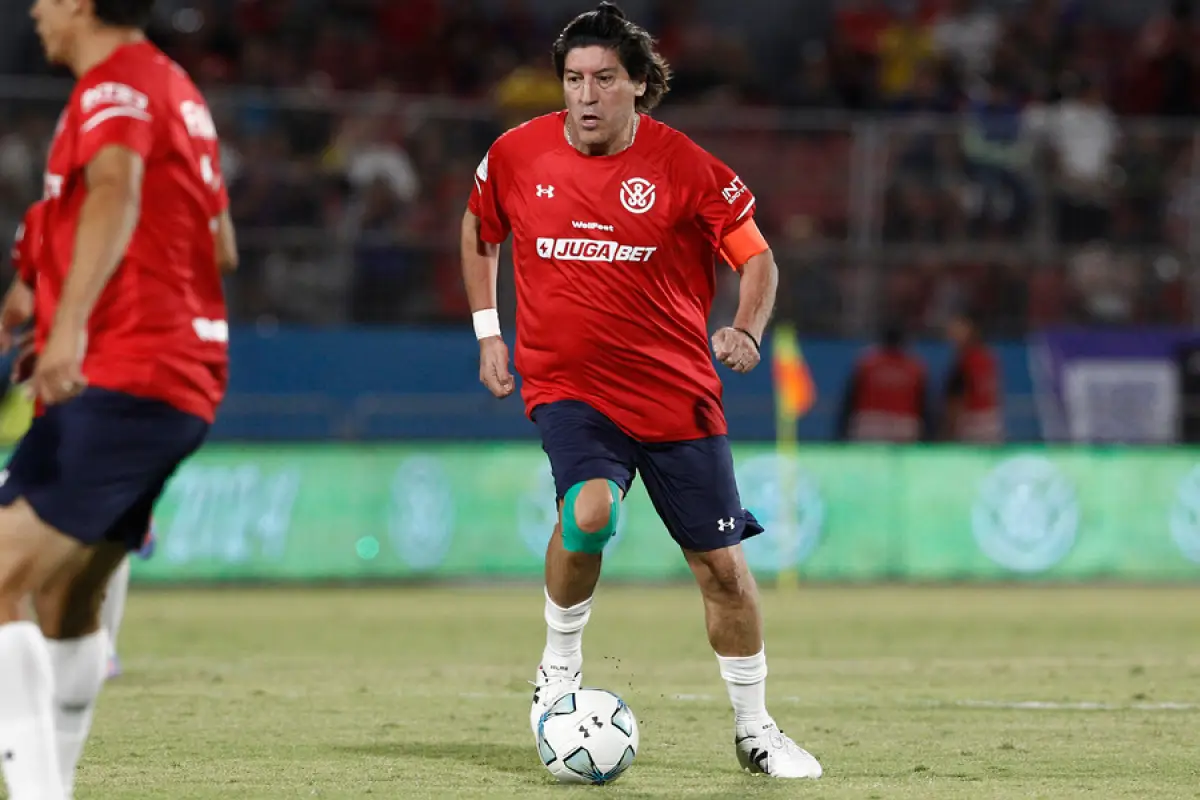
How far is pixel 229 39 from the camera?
840 inches

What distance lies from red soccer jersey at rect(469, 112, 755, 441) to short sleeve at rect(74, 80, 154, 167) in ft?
7.19

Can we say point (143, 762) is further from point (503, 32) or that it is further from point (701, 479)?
point (503, 32)

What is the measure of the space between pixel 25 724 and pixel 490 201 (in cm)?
308

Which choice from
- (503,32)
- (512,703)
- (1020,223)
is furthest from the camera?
(503,32)

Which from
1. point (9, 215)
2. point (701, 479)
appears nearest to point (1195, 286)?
point (9, 215)

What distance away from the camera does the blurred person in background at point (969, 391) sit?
19344 millimetres

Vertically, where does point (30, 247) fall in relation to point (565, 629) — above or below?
above

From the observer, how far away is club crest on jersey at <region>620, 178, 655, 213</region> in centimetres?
718

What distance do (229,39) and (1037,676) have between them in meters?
13.1

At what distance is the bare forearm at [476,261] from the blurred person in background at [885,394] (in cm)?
1179

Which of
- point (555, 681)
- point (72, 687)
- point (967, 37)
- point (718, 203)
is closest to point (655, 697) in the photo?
point (555, 681)

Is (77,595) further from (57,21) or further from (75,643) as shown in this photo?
(57,21)

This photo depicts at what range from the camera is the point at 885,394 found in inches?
758

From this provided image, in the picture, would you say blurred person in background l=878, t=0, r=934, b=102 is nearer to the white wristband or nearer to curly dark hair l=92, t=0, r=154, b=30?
the white wristband
